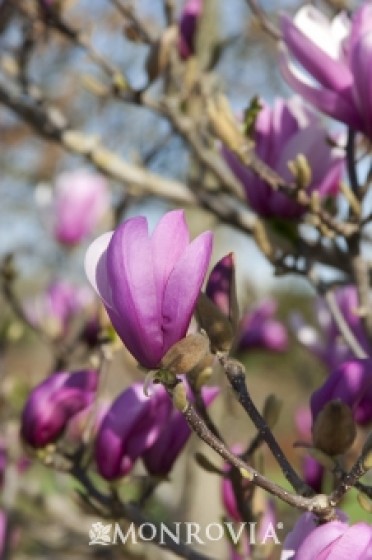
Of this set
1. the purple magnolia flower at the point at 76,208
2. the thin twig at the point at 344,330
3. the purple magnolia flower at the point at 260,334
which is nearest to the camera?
the thin twig at the point at 344,330

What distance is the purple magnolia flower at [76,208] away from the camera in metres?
2.09

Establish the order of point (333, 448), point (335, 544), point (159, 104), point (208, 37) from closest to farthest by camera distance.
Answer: point (335, 544)
point (333, 448)
point (159, 104)
point (208, 37)

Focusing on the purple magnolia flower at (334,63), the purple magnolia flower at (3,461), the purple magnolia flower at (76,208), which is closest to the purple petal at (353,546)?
the purple magnolia flower at (334,63)

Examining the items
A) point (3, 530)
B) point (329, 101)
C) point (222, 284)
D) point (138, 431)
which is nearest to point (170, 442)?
point (138, 431)

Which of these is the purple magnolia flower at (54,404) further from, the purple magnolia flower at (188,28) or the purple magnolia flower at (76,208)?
the purple magnolia flower at (76,208)

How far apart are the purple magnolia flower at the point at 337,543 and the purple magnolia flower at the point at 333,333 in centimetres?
47

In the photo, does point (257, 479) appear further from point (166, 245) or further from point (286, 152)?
point (286, 152)

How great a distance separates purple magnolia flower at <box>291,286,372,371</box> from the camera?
1019mm

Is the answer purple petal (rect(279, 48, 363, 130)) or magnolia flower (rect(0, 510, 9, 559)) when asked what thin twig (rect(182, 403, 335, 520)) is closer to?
purple petal (rect(279, 48, 363, 130))

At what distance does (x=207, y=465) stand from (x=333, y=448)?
18 cm

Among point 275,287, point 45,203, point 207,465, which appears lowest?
point 275,287

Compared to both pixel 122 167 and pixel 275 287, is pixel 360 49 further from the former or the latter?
pixel 275 287

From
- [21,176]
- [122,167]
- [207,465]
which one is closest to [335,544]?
[207,465]

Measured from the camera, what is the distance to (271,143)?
830 mm
